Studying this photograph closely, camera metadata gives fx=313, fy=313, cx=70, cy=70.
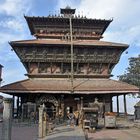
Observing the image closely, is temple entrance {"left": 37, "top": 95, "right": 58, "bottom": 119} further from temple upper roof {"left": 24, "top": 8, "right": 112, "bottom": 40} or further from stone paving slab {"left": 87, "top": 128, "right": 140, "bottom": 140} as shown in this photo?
stone paving slab {"left": 87, "top": 128, "right": 140, "bottom": 140}

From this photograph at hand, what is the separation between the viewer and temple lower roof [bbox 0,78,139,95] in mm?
36250

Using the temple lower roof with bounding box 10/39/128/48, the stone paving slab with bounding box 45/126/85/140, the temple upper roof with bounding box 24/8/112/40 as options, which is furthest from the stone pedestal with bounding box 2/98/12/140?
the temple upper roof with bounding box 24/8/112/40

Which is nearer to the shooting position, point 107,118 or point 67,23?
point 107,118

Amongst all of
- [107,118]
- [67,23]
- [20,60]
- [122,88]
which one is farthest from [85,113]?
[67,23]

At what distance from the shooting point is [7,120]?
34.9 ft

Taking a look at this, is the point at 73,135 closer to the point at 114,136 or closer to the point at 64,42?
the point at 114,136

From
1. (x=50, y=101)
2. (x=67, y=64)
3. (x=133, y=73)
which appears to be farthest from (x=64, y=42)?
(x=133, y=73)

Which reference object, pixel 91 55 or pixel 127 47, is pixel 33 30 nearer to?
pixel 91 55

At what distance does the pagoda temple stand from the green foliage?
12571 millimetres

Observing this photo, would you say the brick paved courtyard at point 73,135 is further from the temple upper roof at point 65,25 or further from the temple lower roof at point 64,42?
the temple upper roof at point 65,25

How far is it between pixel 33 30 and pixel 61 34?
4699mm

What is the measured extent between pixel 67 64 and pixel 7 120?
31.3 meters

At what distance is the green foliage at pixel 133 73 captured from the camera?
54.7 m

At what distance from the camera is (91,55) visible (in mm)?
41562
